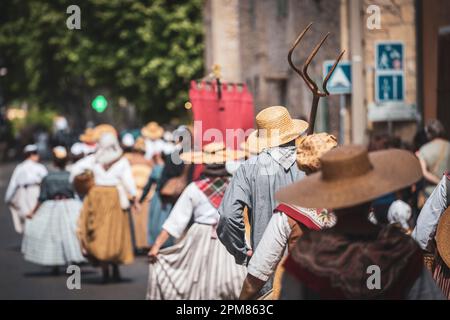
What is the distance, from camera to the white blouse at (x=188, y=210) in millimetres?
10008

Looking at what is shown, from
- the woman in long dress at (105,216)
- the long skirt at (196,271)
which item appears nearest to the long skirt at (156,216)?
the woman in long dress at (105,216)

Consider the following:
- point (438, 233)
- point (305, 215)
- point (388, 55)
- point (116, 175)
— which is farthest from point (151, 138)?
point (305, 215)

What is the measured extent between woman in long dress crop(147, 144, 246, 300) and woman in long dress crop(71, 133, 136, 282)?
3.94 meters

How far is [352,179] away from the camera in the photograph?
464cm

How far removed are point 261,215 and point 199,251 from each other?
3.24 meters

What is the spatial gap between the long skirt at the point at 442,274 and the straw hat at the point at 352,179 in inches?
93.3

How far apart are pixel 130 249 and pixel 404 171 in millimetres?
10476

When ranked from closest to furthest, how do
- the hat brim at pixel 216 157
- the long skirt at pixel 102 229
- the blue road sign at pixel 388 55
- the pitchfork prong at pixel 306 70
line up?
the pitchfork prong at pixel 306 70 → the hat brim at pixel 216 157 → the long skirt at pixel 102 229 → the blue road sign at pixel 388 55

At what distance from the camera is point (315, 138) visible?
610 cm

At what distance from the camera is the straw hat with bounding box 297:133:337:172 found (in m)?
5.99

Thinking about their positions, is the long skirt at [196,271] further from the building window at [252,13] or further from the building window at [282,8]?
the building window at [252,13]

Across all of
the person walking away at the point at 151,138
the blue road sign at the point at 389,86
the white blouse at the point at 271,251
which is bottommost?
the person walking away at the point at 151,138

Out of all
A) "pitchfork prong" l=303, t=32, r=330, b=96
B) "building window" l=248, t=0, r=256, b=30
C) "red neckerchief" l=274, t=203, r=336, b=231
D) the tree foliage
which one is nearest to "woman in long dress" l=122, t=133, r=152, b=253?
"pitchfork prong" l=303, t=32, r=330, b=96

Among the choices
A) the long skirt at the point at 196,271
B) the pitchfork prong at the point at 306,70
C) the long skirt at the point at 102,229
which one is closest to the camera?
the pitchfork prong at the point at 306,70
